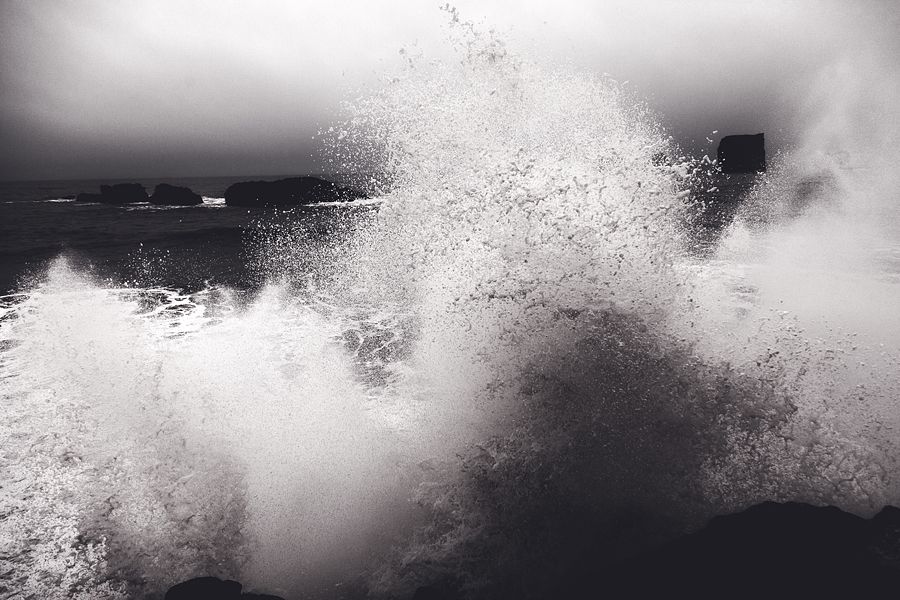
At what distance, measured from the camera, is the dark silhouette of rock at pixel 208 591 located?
10.9ft

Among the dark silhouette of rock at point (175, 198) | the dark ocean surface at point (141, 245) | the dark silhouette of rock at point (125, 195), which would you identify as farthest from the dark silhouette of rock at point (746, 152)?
the dark silhouette of rock at point (125, 195)

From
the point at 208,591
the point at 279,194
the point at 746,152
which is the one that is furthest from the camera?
the point at 746,152

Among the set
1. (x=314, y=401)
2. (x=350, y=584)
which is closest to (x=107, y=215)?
(x=314, y=401)

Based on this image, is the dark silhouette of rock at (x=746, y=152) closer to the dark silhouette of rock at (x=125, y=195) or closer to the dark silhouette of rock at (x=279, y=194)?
the dark silhouette of rock at (x=279, y=194)

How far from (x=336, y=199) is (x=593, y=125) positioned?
47200mm

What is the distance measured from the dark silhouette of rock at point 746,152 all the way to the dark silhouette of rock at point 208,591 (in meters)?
105

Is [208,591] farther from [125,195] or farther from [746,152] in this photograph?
[746,152]

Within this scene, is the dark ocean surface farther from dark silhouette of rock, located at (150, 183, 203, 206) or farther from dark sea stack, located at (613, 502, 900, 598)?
dark sea stack, located at (613, 502, 900, 598)

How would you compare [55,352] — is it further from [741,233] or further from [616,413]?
[741,233]

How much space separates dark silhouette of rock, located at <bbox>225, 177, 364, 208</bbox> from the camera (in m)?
48.8

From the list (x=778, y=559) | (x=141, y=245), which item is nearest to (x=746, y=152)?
(x=141, y=245)

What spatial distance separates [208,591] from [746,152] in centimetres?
11041

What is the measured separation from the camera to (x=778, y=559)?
323 centimetres

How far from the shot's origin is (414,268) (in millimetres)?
12898
